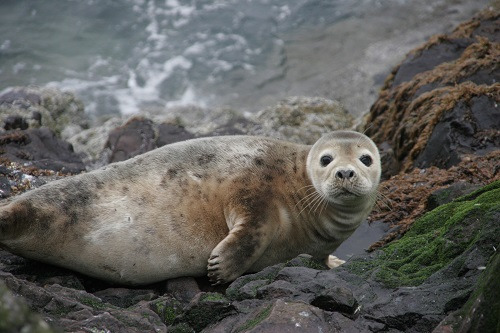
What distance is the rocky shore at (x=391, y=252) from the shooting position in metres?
3.90

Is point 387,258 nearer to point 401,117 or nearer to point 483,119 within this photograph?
point 483,119

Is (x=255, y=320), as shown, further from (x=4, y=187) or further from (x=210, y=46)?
(x=210, y=46)

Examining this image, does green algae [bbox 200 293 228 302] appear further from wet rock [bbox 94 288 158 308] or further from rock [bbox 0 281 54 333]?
rock [bbox 0 281 54 333]

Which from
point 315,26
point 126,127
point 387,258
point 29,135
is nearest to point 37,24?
point 315,26

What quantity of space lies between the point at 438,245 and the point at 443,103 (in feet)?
13.3

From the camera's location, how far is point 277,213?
586 cm

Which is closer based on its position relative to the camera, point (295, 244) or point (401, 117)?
point (295, 244)

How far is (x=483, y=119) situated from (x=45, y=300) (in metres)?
5.63

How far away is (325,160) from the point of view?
19.7 feet

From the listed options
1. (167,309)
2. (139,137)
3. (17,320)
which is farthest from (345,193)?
(139,137)

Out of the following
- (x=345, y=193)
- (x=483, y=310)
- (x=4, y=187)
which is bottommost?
(x=4, y=187)

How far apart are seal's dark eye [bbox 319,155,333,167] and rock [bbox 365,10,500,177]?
230 cm

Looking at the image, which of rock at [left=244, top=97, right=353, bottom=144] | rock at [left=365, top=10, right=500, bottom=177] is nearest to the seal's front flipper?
rock at [left=365, top=10, right=500, bottom=177]

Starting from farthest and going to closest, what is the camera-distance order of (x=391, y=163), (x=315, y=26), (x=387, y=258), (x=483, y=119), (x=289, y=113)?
(x=315, y=26)
(x=289, y=113)
(x=391, y=163)
(x=483, y=119)
(x=387, y=258)
